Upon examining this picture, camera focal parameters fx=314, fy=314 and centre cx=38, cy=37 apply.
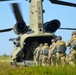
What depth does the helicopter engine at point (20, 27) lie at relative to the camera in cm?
1920

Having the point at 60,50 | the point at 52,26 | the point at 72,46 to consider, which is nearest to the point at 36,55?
the point at 52,26

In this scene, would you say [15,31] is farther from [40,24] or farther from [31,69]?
[31,69]

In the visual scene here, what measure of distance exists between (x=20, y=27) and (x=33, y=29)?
2.93 feet

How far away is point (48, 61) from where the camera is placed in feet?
54.7

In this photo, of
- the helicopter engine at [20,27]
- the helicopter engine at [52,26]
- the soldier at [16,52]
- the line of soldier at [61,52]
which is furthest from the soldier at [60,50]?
the helicopter engine at [52,26]

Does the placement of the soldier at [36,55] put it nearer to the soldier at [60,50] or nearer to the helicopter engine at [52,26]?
the helicopter engine at [52,26]

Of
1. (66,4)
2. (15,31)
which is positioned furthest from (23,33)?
(66,4)

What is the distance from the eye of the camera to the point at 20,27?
19359 mm

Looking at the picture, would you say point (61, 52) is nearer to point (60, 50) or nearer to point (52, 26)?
point (60, 50)

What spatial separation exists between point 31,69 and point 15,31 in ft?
33.3

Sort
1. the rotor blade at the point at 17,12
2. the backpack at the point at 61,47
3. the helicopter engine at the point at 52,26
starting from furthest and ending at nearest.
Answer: the helicopter engine at the point at 52,26
the rotor blade at the point at 17,12
the backpack at the point at 61,47

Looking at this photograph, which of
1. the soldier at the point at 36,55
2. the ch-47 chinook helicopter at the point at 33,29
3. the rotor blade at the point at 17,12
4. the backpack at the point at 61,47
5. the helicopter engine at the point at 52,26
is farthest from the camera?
the helicopter engine at the point at 52,26

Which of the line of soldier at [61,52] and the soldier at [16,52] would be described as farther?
the soldier at [16,52]

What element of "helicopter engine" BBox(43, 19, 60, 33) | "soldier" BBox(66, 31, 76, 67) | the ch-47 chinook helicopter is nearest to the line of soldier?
"soldier" BBox(66, 31, 76, 67)
